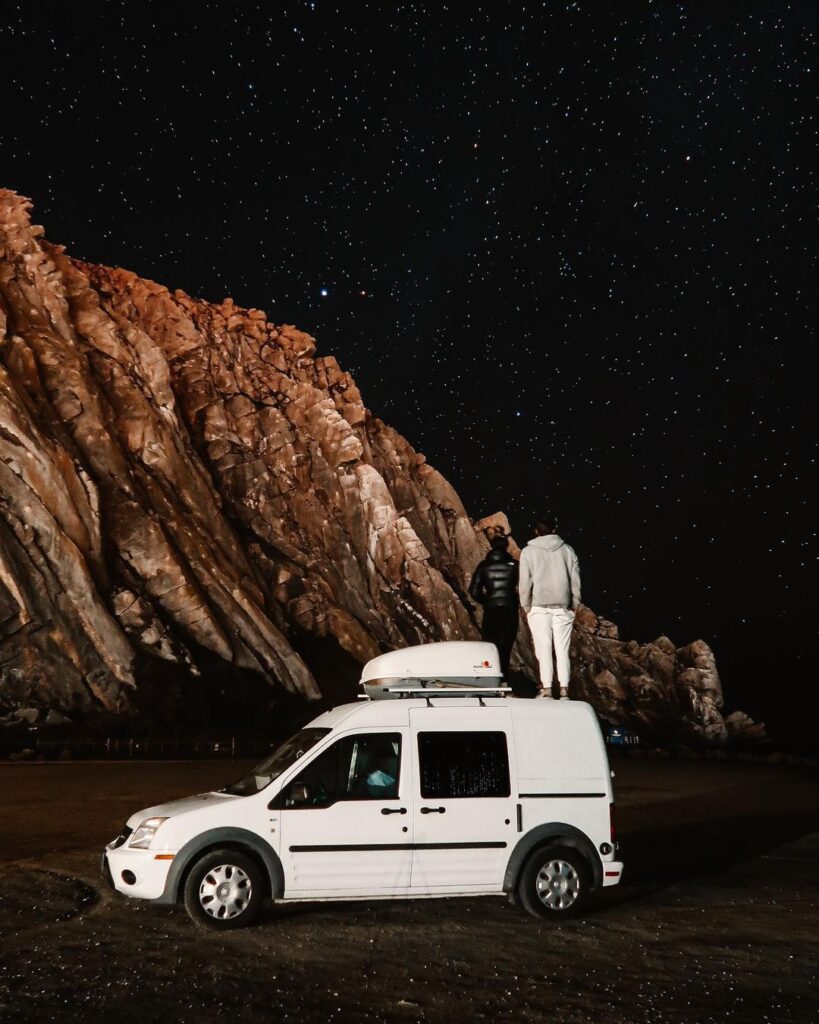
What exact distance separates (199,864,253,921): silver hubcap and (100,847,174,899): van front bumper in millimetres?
341

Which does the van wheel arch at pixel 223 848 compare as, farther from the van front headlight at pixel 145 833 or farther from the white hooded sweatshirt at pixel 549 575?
the white hooded sweatshirt at pixel 549 575

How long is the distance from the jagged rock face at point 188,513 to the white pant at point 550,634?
21.3m

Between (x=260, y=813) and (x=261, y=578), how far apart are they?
132 feet

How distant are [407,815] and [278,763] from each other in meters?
1.33

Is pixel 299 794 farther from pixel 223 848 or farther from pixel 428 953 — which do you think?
pixel 428 953

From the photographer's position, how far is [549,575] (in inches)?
465

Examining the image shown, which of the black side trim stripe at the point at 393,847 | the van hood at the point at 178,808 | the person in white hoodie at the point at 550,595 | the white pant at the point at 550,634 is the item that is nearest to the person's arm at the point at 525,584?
the person in white hoodie at the point at 550,595

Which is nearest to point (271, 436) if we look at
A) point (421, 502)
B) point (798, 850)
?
point (421, 502)

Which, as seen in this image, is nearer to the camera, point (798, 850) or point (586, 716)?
point (586, 716)

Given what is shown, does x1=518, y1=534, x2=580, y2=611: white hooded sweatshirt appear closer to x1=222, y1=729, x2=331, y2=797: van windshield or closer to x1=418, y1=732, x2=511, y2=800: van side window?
x1=418, y1=732, x2=511, y2=800: van side window

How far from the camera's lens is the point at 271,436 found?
55906mm

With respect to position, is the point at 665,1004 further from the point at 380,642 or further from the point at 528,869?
the point at 380,642

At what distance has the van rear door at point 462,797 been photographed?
26.8 ft

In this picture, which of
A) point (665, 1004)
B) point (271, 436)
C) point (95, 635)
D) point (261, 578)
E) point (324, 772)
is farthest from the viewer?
point (271, 436)
